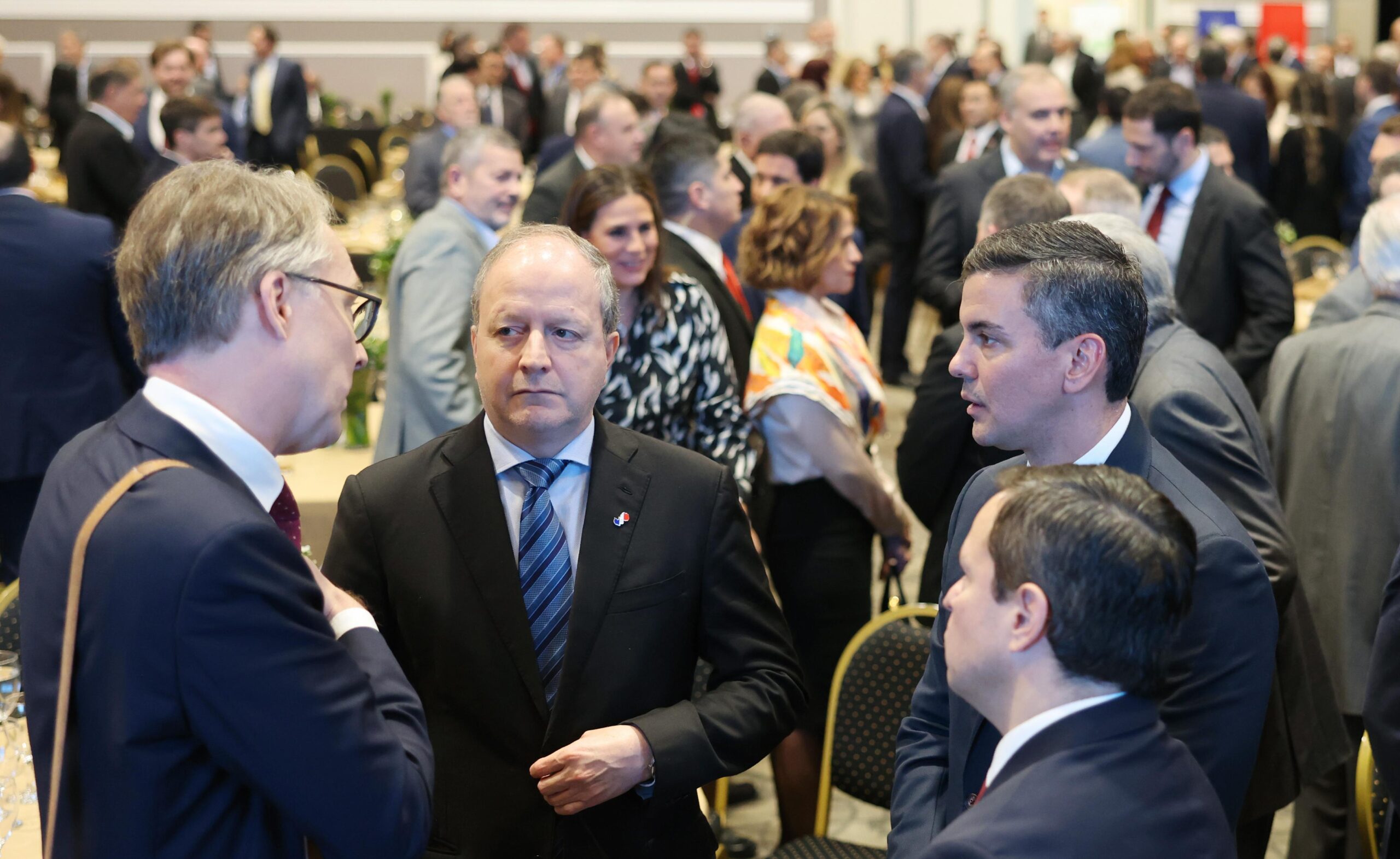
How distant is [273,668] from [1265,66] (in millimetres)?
13349

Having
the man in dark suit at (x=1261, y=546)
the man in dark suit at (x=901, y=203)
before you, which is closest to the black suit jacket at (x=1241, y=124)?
the man in dark suit at (x=901, y=203)

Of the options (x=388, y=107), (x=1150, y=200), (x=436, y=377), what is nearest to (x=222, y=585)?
(x=436, y=377)

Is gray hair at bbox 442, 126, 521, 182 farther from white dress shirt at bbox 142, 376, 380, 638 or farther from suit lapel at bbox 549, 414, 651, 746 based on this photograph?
white dress shirt at bbox 142, 376, 380, 638

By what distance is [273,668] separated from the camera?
4.52 ft

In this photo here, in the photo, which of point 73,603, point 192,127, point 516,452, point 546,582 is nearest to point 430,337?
point 516,452

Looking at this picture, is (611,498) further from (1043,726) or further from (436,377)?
(436,377)

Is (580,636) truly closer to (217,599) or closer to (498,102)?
(217,599)

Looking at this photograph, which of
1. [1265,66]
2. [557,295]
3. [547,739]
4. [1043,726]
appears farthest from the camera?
[1265,66]

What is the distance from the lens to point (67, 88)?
517 inches

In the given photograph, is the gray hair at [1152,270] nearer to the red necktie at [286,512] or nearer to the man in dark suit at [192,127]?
the red necktie at [286,512]

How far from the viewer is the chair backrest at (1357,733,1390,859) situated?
94.7 inches

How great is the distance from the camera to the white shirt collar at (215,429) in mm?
1463

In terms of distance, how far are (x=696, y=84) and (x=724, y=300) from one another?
9576mm

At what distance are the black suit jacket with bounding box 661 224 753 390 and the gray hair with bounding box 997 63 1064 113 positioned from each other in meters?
2.16
